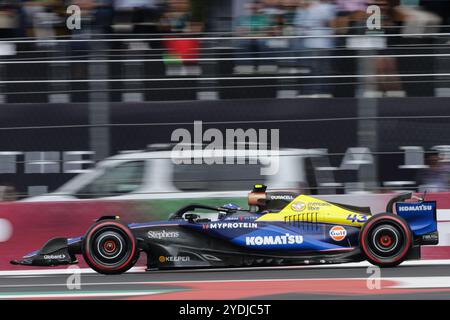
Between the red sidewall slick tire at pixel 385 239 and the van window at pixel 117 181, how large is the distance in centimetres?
245

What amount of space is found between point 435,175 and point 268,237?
223 cm

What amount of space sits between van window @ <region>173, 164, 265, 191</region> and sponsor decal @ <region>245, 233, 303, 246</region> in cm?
104

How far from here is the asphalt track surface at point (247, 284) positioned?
287 inches

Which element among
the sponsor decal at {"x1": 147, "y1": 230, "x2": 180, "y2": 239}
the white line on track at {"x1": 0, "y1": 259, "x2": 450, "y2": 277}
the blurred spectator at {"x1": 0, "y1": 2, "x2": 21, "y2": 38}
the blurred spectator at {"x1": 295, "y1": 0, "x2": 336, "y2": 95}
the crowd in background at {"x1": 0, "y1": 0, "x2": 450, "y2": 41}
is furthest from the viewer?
the blurred spectator at {"x1": 0, "y1": 2, "x2": 21, "y2": 38}

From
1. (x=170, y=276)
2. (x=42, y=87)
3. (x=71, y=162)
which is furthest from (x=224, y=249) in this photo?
(x=42, y=87)

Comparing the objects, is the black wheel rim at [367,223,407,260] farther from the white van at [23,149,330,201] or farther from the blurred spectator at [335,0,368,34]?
the blurred spectator at [335,0,368,34]

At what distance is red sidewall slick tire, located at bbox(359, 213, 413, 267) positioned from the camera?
827 cm

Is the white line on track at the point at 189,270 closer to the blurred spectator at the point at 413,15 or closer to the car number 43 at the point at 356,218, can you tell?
the car number 43 at the point at 356,218

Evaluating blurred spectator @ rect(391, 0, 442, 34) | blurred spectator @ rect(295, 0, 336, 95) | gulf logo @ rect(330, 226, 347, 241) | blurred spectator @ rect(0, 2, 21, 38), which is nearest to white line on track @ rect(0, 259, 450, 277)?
gulf logo @ rect(330, 226, 347, 241)

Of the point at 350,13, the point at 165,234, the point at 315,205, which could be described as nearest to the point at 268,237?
the point at 315,205

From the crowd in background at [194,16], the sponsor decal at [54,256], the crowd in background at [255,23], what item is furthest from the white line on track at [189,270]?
the crowd in background at [194,16]

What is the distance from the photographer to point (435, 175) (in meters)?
9.56

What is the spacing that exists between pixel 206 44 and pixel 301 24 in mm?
1206

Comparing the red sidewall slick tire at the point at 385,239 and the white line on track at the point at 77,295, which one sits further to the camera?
the red sidewall slick tire at the point at 385,239
